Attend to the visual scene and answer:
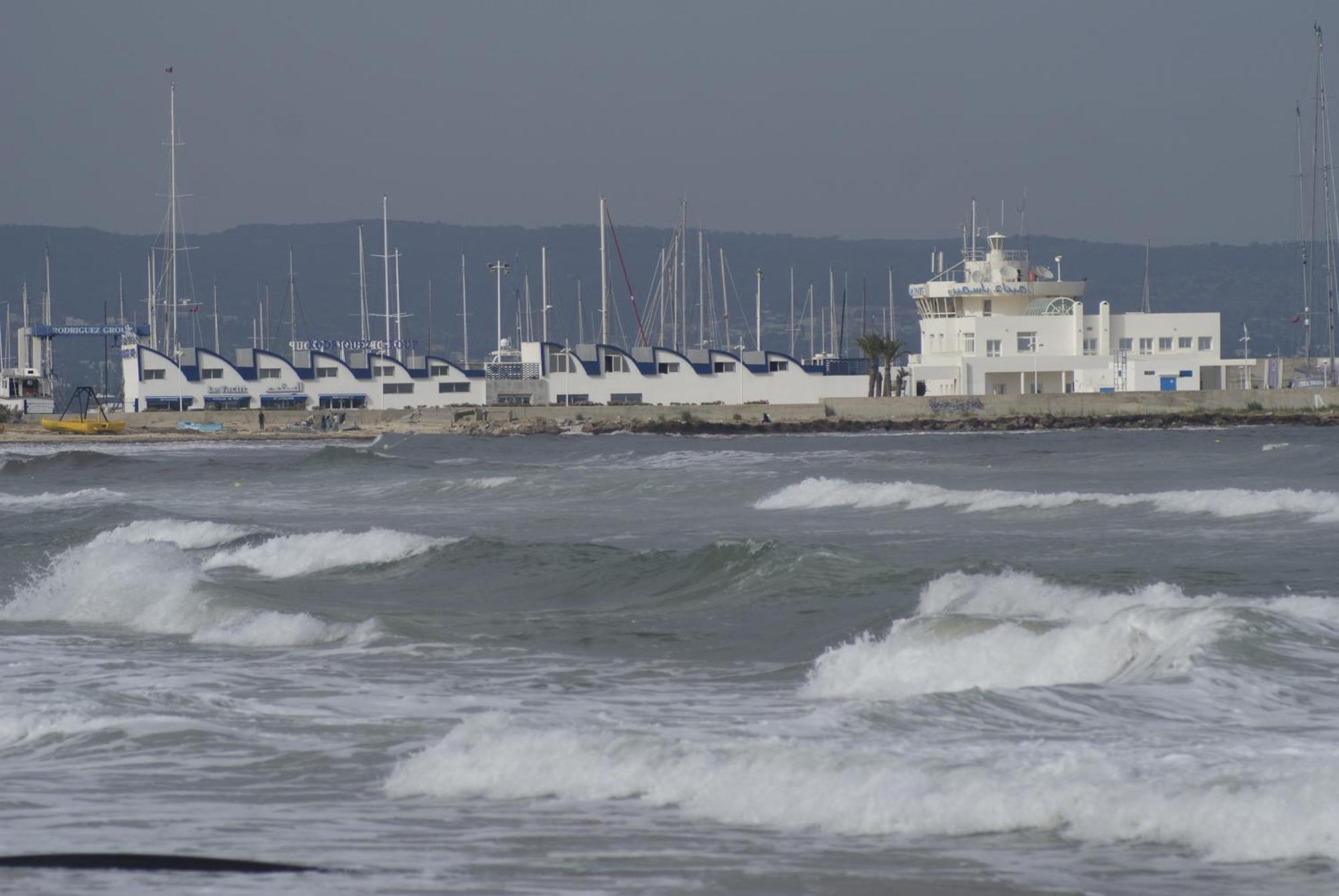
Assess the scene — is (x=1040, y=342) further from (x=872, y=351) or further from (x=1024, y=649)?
(x=1024, y=649)

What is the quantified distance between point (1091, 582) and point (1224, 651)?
4631 mm

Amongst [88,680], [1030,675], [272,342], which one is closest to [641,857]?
[1030,675]

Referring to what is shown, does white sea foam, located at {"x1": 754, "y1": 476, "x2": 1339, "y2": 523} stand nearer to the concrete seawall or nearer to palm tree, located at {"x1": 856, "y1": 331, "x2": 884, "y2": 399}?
the concrete seawall

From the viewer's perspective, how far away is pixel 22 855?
7586 millimetres

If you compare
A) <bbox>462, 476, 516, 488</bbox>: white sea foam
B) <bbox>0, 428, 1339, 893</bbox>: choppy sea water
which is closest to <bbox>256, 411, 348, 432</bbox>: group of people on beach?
<bbox>462, 476, 516, 488</bbox>: white sea foam

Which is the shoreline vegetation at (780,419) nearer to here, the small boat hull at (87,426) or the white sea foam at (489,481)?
the small boat hull at (87,426)

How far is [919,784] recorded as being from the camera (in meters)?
8.26

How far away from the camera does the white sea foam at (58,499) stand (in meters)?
32.9

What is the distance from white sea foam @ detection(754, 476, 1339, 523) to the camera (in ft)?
84.8

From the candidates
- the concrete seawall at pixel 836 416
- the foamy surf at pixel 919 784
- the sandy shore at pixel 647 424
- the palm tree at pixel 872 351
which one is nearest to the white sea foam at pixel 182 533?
the foamy surf at pixel 919 784

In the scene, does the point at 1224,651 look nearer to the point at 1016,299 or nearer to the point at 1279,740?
the point at 1279,740

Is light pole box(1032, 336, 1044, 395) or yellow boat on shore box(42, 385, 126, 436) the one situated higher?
light pole box(1032, 336, 1044, 395)

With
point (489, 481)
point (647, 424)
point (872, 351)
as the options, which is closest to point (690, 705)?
point (489, 481)

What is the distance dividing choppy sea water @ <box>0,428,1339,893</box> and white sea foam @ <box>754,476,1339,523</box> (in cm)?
22
